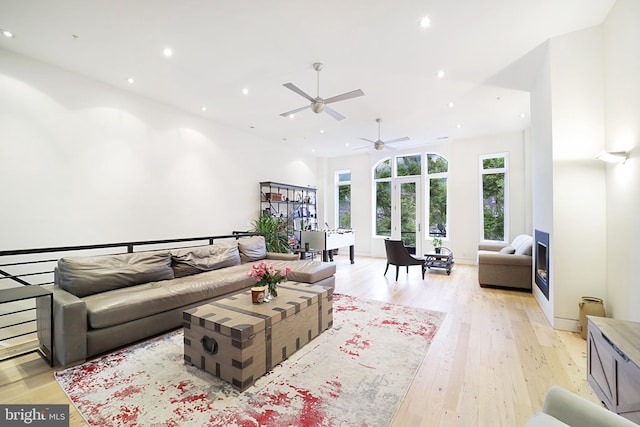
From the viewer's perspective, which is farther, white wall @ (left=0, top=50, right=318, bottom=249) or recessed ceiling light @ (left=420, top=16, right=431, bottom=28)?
white wall @ (left=0, top=50, right=318, bottom=249)

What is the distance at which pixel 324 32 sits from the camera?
2.95 m

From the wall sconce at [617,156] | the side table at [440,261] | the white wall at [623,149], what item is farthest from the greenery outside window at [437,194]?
the wall sconce at [617,156]

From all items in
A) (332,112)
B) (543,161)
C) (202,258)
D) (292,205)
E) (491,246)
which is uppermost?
(332,112)

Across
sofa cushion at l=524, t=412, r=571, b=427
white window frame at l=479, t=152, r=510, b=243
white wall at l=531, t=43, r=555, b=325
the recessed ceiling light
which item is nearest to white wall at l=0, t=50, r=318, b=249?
the recessed ceiling light

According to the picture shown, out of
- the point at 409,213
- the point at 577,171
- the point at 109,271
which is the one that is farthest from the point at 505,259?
the point at 109,271

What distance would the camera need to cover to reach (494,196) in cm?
682

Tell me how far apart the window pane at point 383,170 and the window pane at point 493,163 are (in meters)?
2.53

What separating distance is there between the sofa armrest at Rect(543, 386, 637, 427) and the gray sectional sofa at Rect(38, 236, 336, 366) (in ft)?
9.62

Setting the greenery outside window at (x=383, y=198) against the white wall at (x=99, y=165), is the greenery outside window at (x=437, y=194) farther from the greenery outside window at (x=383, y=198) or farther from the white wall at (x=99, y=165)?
the white wall at (x=99, y=165)

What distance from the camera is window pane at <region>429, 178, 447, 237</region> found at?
748cm

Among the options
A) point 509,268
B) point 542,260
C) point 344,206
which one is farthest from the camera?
point 344,206

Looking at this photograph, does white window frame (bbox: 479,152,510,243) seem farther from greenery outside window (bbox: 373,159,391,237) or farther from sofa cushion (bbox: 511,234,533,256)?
greenery outside window (bbox: 373,159,391,237)

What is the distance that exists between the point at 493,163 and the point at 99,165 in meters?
8.21

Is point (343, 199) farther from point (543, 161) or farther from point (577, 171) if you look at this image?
point (577, 171)
